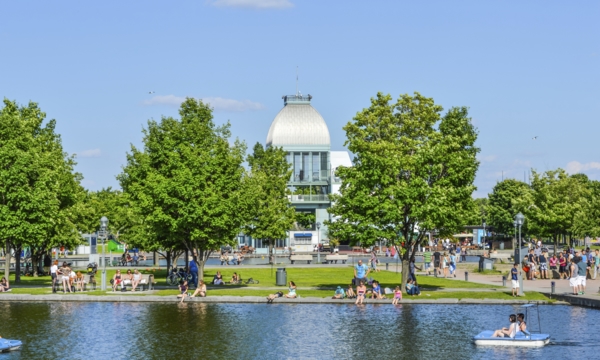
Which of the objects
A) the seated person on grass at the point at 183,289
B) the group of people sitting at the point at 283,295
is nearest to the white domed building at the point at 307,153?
the group of people sitting at the point at 283,295

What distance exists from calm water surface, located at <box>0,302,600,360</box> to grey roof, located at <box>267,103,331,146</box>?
85.0m

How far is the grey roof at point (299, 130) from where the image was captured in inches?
5123

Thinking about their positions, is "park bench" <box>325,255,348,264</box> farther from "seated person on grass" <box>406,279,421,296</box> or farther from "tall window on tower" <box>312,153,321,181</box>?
"tall window on tower" <box>312,153,321,181</box>

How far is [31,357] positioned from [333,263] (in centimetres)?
5401

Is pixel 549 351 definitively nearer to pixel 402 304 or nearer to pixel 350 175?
pixel 402 304

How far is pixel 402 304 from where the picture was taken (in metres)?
44.9

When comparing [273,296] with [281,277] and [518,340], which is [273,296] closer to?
[281,277]

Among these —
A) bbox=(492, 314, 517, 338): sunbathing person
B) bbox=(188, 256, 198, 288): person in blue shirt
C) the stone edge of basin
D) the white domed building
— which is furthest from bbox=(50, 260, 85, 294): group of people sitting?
the white domed building

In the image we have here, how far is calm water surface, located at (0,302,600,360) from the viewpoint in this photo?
31516 millimetres

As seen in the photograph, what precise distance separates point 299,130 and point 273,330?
94.9 meters

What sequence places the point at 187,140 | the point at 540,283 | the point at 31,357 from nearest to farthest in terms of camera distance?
the point at 31,357
the point at 540,283
the point at 187,140

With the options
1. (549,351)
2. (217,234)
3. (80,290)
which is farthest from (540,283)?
(80,290)

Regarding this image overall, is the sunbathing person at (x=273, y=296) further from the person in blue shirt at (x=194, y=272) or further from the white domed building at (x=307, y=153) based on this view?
the white domed building at (x=307, y=153)

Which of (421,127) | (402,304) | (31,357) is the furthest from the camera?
(421,127)
